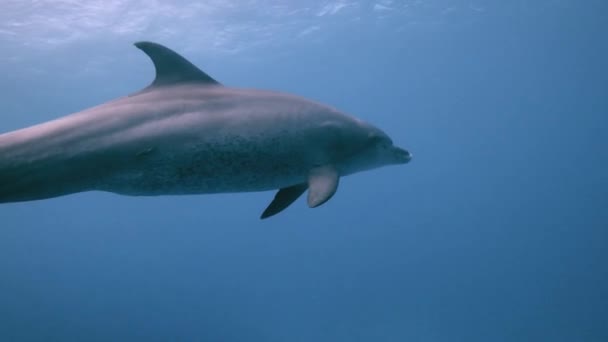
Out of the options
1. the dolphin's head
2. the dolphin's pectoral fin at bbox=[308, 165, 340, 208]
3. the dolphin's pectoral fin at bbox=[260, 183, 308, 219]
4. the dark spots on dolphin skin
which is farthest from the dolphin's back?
the dolphin's head

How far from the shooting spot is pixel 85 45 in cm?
2870

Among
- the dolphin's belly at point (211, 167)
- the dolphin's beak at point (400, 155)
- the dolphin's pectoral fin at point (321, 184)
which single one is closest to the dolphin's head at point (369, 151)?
the dolphin's beak at point (400, 155)

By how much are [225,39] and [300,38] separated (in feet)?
20.0

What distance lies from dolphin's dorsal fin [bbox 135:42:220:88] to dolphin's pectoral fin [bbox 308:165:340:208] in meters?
1.45

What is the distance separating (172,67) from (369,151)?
7.53ft

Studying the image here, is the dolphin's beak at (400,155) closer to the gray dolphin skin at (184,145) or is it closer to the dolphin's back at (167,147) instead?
the gray dolphin skin at (184,145)

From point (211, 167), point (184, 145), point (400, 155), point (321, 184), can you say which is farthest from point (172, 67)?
point (400, 155)

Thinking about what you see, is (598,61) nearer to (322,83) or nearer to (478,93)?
(478,93)

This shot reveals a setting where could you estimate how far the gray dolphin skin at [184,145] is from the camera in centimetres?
365

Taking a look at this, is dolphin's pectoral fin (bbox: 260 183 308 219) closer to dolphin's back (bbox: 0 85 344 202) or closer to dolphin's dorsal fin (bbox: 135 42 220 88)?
dolphin's back (bbox: 0 85 344 202)

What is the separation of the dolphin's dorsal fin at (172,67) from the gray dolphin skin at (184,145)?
0.01 meters

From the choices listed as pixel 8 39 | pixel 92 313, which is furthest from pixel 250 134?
pixel 8 39

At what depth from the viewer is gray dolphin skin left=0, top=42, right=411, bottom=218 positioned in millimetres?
3650

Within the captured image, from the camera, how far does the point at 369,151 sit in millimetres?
4941
